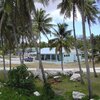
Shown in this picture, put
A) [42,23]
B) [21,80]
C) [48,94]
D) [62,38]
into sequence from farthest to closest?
[62,38], [42,23], [21,80], [48,94]

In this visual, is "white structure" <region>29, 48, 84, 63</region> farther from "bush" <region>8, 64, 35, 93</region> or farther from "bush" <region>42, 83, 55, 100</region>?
"bush" <region>42, 83, 55, 100</region>

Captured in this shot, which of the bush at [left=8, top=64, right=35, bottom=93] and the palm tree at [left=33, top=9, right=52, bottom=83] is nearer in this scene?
the bush at [left=8, top=64, right=35, bottom=93]

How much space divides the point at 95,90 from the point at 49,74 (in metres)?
10.9

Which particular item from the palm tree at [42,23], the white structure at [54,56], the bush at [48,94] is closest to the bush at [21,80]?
the bush at [48,94]

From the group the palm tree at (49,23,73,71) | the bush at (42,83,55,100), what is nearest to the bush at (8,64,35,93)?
the bush at (42,83,55,100)

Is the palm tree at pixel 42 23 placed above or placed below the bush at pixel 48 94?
above

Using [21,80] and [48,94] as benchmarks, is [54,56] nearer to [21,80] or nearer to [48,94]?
[21,80]

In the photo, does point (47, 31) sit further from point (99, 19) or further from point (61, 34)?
point (99, 19)

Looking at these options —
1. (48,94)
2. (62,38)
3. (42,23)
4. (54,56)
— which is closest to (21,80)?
(48,94)

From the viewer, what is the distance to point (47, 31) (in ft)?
178

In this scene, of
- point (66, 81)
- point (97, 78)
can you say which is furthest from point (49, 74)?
point (97, 78)

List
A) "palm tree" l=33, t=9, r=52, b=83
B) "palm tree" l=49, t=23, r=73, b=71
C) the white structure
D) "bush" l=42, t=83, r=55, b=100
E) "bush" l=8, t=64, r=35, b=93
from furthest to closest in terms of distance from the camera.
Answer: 1. the white structure
2. "palm tree" l=49, t=23, r=73, b=71
3. "palm tree" l=33, t=9, r=52, b=83
4. "bush" l=8, t=64, r=35, b=93
5. "bush" l=42, t=83, r=55, b=100

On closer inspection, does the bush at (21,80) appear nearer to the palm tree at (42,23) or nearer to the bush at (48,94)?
the bush at (48,94)

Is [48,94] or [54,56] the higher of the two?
[54,56]
